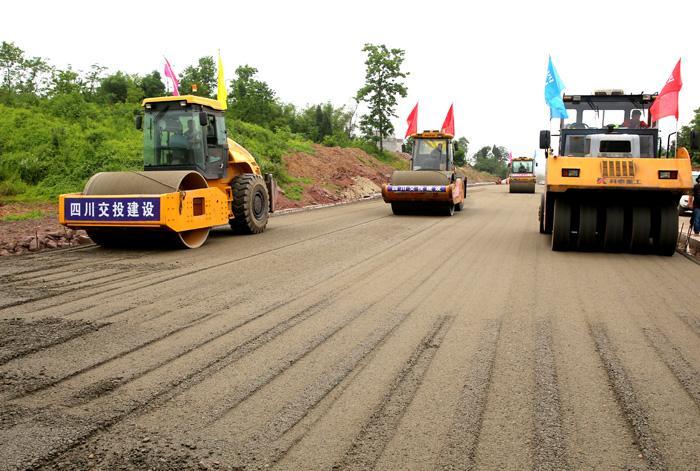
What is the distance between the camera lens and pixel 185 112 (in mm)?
11445

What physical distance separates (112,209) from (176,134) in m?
2.45

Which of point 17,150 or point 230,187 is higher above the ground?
point 17,150

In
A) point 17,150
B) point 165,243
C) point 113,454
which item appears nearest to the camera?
point 113,454

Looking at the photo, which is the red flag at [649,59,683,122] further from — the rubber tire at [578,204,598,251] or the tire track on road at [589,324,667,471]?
the tire track on road at [589,324,667,471]

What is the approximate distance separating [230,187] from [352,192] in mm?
16806

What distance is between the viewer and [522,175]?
3784cm

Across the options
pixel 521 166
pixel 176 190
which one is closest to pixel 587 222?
pixel 176 190

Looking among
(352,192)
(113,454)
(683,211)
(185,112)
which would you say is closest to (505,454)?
(113,454)

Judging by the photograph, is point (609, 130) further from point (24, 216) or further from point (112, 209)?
point (24, 216)

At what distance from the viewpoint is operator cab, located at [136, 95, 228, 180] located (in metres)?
11.4

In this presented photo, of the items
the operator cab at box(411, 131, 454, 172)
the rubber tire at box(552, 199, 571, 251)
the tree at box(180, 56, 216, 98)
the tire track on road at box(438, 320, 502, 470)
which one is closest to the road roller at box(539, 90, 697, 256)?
the rubber tire at box(552, 199, 571, 251)

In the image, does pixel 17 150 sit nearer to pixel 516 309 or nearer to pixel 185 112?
pixel 185 112

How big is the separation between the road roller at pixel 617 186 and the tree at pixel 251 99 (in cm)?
3211

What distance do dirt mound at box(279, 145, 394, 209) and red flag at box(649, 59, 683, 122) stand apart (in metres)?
13.2
